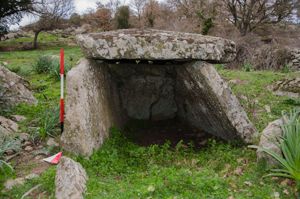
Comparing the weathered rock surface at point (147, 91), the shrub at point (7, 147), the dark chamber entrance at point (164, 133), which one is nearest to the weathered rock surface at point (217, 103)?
the dark chamber entrance at point (164, 133)

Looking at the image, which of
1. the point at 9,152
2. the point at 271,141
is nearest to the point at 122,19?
the point at 9,152

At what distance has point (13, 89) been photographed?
670 centimetres

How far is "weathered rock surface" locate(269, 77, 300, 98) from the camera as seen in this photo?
759 cm

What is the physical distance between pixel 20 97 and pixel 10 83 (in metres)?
0.32

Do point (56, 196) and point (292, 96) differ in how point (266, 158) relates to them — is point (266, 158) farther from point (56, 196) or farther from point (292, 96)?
point (292, 96)

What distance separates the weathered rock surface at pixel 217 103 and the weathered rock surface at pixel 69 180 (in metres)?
2.27

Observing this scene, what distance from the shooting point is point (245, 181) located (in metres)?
4.15

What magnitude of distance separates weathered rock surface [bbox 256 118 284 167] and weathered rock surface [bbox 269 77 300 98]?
3.18 metres

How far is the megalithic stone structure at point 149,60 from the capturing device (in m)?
4.78

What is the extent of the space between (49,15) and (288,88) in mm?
21587

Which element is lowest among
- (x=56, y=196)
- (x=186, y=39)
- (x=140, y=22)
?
(x=56, y=196)

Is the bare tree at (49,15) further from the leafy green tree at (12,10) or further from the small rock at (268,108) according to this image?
the small rock at (268,108)

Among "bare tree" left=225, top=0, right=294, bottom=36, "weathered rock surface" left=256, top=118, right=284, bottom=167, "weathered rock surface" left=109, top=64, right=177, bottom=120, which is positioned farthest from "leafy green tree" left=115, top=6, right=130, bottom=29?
"weathered rock surface" left=256, top=118, right=284, bottom=167

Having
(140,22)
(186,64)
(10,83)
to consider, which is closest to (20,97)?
(10,83)
